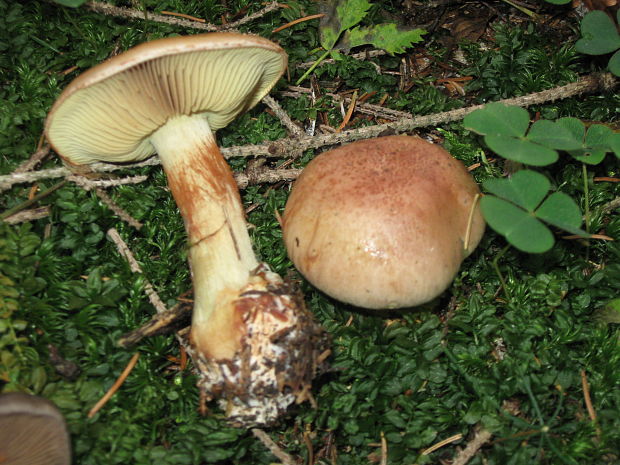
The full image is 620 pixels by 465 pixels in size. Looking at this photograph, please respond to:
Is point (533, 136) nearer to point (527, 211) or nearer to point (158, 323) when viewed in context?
point (527, 211)

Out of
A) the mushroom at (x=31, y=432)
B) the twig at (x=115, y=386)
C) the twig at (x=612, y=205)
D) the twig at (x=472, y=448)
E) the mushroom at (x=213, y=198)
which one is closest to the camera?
the mushroom at (x=31, y=432)

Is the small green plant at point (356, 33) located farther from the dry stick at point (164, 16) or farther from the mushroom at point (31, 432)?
the mushroom at point (31, 432)

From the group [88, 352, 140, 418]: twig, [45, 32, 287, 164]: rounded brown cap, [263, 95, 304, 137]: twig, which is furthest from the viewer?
[263, 95, 304, 137]: twig

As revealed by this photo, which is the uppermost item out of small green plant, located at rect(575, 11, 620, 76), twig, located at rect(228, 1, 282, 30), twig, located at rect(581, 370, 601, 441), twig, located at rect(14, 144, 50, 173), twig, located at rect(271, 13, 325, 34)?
twig, located at rect(228, 1, 282, 30)

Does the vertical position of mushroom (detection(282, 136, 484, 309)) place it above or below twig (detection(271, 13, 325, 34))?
below

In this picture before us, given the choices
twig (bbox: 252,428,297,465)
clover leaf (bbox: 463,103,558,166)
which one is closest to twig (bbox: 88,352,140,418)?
twig (bbox: 252,428,297,465)

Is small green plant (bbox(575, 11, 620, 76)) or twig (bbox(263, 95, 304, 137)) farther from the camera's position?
twig (bbox(263, 95, 304, 137))

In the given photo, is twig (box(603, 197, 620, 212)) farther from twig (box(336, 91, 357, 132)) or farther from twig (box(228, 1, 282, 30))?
twig (box(228, 1, 282, 30))

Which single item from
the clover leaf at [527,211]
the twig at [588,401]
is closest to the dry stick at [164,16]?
the clover leaf at [527,211]
